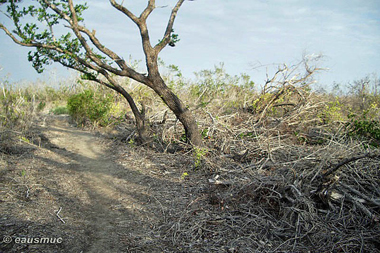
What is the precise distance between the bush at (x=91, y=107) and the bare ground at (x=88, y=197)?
3179 mm

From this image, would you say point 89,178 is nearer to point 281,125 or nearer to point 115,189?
point 115,189

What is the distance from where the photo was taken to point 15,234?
3.25 m

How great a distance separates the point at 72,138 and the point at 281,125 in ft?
21.5

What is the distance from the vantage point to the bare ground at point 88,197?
346cm

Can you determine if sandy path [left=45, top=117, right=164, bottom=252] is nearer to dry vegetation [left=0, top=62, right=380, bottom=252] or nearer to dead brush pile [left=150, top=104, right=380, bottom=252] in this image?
dry vegetation [left=0, top=62, right=380, bottom=252]

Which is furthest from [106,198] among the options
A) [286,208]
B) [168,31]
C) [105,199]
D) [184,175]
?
[168,31]

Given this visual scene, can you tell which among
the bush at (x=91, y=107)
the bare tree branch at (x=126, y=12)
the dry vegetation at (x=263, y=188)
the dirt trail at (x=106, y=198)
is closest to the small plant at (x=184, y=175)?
the dry vegetation at (x=263, y=188)

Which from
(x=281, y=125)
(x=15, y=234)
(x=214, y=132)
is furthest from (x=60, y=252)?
(x=281, y=125)

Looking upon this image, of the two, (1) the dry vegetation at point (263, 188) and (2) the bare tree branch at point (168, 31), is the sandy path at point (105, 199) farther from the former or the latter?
(2) the bare tree branch at point (168, 31)

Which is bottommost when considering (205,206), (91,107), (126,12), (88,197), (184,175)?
(88,197)

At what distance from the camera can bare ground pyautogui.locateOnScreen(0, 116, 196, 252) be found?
3.46 meters

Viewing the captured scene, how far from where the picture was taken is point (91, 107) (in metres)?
11.3

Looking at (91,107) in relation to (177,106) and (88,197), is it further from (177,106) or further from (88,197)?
(88,197)

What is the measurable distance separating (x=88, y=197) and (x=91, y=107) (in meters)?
6.99
